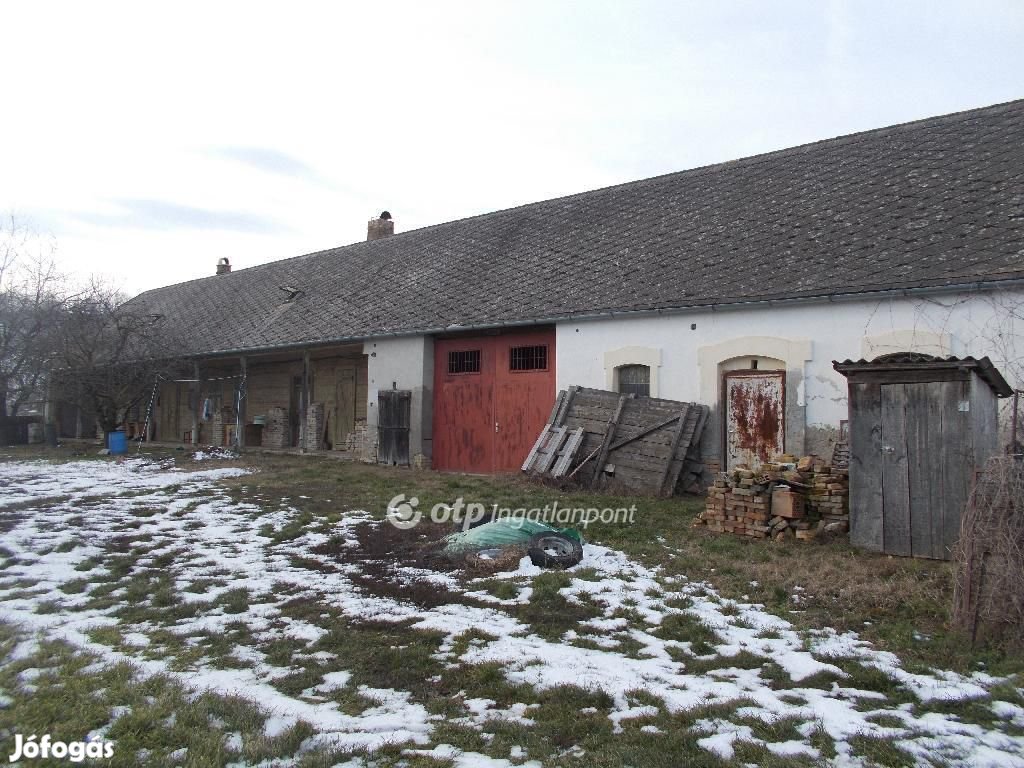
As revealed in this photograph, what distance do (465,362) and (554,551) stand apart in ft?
28.2

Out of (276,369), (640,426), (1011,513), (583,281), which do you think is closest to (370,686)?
(1011,513)

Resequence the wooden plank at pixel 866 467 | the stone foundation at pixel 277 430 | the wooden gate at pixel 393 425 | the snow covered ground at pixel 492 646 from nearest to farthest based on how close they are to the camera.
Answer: the snow covered ground at pixel 492 646 → the wooden plank at pixel 866 467 → the wooden gate at pixel 393 425 → the stone foundation at pixel 277 430

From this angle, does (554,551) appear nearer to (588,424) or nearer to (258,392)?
(588,424)

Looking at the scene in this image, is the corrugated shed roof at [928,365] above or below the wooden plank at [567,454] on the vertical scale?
above

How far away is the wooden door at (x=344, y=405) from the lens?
19.0 m

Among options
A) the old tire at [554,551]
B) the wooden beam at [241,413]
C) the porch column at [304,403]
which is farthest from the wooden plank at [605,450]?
the wooden beam at [241,413]

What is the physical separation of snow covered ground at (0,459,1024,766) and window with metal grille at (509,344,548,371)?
261 inches

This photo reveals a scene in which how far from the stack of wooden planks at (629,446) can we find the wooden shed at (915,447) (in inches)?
144

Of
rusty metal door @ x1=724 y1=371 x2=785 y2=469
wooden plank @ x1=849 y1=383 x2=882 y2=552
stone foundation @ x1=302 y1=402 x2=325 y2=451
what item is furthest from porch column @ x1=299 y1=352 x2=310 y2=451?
wooden plank @ x1=849 y1=383 x2=882 y2=552

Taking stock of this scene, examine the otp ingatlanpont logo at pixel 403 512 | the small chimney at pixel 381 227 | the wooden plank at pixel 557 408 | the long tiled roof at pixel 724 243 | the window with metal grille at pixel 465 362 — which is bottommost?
the otp ingatlanpont logo at pixel 403 512

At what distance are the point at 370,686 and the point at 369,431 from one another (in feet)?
41.3

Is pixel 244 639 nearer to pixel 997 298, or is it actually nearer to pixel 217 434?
pixel 997 298

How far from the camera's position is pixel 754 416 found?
35.3 feet

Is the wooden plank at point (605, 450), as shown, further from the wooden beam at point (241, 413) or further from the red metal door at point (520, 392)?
the wooden beam at point (241, 413)
